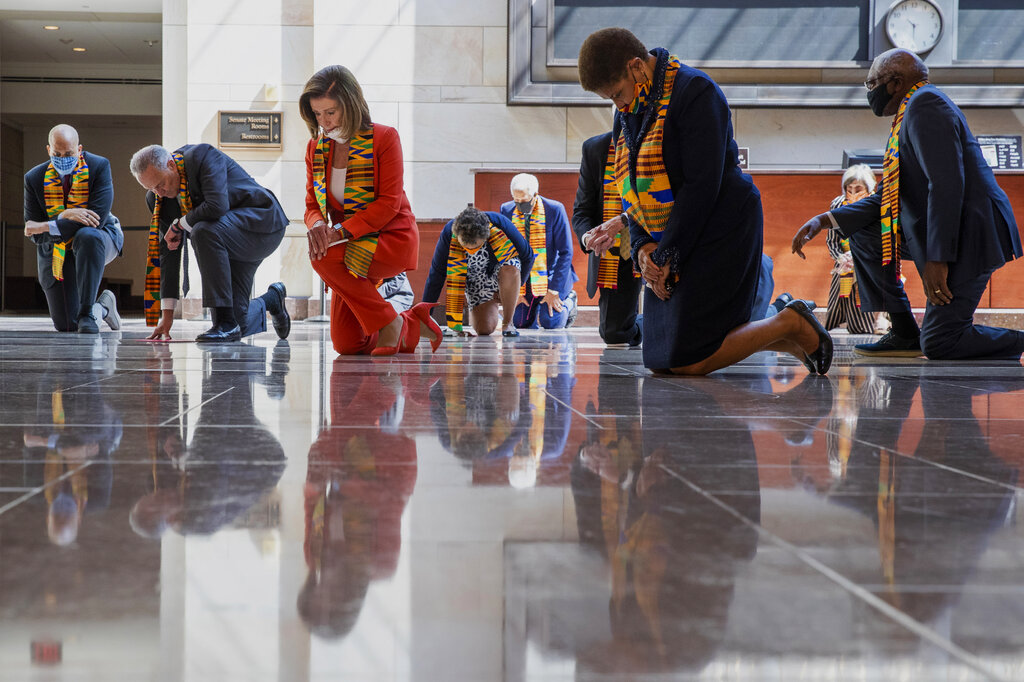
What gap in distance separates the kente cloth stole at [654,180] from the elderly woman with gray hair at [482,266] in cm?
390

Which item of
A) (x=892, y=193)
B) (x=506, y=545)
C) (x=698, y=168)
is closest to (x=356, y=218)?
(x=698, y=168)

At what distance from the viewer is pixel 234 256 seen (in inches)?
228

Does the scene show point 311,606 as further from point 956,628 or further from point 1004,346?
point 1004,346

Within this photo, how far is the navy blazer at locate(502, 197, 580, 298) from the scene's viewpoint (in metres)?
9.34

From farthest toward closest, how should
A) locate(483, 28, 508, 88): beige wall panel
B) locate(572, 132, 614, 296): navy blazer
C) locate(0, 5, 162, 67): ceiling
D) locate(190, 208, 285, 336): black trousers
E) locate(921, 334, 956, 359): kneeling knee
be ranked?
1. locate(0, 5, 162, 67): ceiling
2. locate(483, 28, 508, 88): beige wall panel
3. locate(190, 208, 285, 336): black trousers
4. locate(572, 132, 614, 296): navy blazer
5. locate(921, 334, 956, 359): kneeling knee

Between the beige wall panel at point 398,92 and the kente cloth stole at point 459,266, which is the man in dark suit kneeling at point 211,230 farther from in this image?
the beige wall panel at point 398,92

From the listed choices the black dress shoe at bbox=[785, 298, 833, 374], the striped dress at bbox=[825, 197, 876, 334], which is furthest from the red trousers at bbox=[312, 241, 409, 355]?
the striped dress at bbox=[825, 197, 876, 334]

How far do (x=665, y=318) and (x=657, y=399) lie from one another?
0.92 m

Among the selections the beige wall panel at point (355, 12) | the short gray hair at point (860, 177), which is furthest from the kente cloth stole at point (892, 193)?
the beige wall panel at point (355, 12)

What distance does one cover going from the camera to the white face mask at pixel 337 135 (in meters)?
4.41

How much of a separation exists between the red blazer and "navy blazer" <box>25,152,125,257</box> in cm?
336

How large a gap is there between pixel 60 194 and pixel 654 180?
218 inches

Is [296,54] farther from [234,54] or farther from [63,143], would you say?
[63,143]

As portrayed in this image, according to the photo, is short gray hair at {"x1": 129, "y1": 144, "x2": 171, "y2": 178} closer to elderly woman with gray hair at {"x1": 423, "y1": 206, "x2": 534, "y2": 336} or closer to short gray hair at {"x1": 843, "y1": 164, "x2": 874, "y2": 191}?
elderly woman with gray hair at {"x1": 423, "y1": 206, "x2": 534, "y2": 336}
